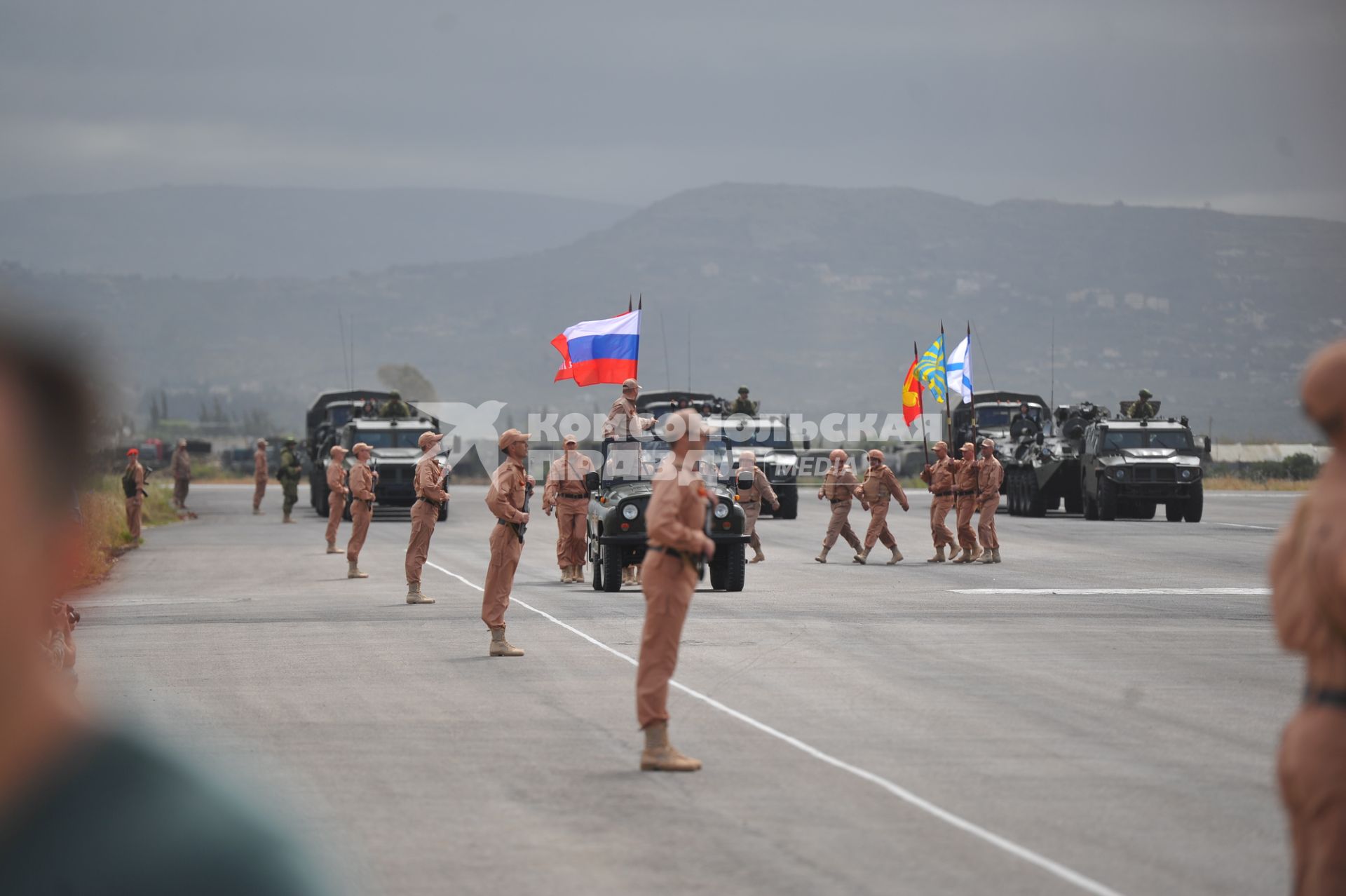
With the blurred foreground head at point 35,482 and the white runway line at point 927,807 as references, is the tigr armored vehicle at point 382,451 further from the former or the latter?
the blurred foreground head at point 35,482

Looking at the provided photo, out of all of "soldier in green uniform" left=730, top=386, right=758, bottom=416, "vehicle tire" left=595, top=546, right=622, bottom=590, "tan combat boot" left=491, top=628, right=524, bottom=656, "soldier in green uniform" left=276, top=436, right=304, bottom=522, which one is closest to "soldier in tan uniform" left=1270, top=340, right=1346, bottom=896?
"tan combat boot" left=491, top=628, right=524, bottom=656

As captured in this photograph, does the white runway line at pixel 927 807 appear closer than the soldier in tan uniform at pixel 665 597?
Yes

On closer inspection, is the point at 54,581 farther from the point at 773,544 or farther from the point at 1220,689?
the point at 773,544

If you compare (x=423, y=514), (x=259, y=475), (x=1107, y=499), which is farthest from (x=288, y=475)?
(x=423, y=514)

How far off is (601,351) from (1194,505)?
15.1 meters

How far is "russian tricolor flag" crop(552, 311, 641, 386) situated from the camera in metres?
29.8

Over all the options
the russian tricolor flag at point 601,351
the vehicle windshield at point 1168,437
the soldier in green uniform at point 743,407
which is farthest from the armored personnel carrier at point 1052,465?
the russian tricolor flag at point 601,351

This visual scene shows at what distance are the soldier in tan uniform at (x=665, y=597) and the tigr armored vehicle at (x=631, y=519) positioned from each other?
10.2 metres

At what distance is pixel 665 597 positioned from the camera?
32.3 feet

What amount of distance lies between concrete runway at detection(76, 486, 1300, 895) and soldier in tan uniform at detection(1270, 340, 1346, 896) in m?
2.15

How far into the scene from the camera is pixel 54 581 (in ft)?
6.48

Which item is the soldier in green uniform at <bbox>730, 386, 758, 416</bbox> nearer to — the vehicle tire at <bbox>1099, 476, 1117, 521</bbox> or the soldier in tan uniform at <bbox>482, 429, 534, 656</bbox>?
the vehicle tire at <bbox>1099, 476, 1117, 521</bbox>

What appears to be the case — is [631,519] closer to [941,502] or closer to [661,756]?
[941,502]

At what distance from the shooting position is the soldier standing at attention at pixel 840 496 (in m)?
26.9
